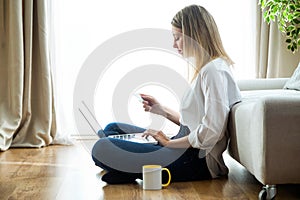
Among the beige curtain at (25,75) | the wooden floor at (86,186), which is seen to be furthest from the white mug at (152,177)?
the beige curtain at (25,75)

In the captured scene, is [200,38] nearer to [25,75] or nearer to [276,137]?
[276,137]

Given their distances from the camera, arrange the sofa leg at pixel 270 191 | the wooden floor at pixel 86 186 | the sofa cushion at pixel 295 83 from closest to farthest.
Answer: the sofa leg at pixel 270 191 < the wooden floor at pixel 86 186 < the sofa cushion at pixel 295 83

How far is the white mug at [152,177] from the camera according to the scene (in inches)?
94.0

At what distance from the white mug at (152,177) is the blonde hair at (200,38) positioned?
1.65 ft

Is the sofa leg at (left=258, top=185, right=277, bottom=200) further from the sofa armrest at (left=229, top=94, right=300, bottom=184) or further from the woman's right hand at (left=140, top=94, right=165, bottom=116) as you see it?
the woman's right hand at (left=140, top=94, right=165, bottom=116)

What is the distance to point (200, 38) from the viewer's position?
8.20ft

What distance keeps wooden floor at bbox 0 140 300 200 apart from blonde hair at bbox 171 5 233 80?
57 centimetres

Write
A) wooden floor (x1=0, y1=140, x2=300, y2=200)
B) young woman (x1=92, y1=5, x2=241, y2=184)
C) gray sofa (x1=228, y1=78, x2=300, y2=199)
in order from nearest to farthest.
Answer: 1. gray sofa (x1=228, y1=78, x2=300, y2=199)
2. wooden floor (x1=0, y1=140, x2=300, y2=200)
3. young woman (x1=92, y1=5, x2=241, y2=184)

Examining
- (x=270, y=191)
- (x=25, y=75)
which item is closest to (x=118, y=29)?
(x=25, y=75)

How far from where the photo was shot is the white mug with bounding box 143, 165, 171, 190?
2388 mm

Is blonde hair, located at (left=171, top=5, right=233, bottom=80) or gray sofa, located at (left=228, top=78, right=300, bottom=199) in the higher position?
blonde hair, located at (left=171, top=5, right=233, bottom=80)

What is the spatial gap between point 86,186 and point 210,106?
2.40 ft

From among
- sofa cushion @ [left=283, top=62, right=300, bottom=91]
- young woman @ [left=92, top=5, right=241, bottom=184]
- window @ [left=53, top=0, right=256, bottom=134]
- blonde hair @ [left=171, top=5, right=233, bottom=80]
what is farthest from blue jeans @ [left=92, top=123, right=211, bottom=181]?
window @ [left=53, top=0, right=256, bottom=134]

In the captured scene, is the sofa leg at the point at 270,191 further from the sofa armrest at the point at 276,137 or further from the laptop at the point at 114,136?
the laptop at the point at 114,136
